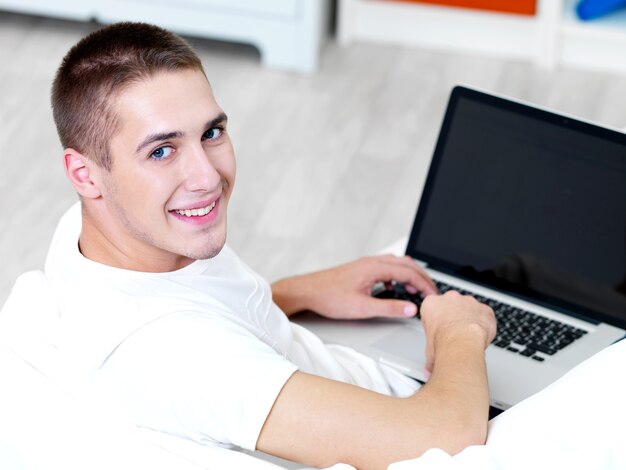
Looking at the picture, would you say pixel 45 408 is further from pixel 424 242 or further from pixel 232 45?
pixel 232 45

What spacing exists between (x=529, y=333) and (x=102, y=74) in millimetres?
755

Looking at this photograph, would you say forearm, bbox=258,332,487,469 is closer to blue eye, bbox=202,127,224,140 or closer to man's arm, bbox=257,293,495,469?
man's arm, bbox=257,293,495,469

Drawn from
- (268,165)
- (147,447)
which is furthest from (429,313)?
(268,165)

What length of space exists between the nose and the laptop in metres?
0.47

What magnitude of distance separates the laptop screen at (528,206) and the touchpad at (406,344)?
0.49 ft

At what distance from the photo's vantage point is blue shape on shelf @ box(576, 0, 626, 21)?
366 cm

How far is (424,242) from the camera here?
75.2 inches

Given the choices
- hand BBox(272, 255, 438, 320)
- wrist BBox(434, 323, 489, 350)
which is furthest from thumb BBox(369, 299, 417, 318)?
wrist BBox(434, 323, 489, 350)

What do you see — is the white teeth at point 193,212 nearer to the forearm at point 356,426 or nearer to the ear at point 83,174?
the ear at point 83,174

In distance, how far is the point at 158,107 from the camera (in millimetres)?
1354

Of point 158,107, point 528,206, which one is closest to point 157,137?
point 158,107

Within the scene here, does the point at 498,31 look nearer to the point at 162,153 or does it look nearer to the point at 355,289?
the point at 355,289

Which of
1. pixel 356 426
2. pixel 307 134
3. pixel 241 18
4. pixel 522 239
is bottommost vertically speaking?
pixel 356 426

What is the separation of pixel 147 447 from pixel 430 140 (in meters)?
2.22
